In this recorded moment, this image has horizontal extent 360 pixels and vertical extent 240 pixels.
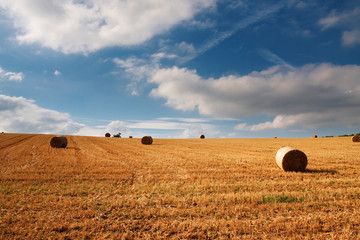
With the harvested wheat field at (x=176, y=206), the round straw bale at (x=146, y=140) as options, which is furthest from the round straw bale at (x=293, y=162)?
the round straw bale at (x=146, y=140)

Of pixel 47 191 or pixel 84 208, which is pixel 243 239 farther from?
pixel 47 191

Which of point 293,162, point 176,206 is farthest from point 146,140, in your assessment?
point 176,206

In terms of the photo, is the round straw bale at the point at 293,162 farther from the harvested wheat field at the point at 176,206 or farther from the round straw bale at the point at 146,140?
the round straw bale at the point at 146,140

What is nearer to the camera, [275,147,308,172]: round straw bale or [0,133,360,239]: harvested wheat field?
[0,133,360,239]: harvested wheat field

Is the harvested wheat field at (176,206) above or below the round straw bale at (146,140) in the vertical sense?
below

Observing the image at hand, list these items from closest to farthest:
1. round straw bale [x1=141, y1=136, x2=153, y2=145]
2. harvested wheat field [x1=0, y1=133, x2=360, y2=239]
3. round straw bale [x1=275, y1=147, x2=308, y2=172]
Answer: harvested wheat field [x1=0, y1=133, x2=360, y2=239] < round straw bale [x1=275, y1=147, x2=308, y2=172] < round straw bale [x1=141, y1=136, x2=153, y2=145]

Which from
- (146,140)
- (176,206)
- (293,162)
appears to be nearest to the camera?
(176,206)

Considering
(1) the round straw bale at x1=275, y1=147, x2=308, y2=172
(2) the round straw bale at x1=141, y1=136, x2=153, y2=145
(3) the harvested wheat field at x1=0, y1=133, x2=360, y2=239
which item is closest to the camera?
(3) the harvested wheat field at x1=0, y1=133, x2=360, y2=239

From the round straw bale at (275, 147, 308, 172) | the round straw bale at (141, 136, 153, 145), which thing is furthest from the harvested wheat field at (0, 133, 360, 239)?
the round straw bale at (141, 136, 153, 145)

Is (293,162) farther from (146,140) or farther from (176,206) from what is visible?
(146,140)

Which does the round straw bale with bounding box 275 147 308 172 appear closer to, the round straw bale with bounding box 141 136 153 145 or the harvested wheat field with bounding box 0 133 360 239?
the harvested wheat field with bounding box 0 133 360 239

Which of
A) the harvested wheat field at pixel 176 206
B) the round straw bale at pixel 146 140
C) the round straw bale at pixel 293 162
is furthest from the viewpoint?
the round straw bale at pixel 146 140

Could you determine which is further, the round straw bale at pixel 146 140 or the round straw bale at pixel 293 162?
the round straw bale at pixel 146 140

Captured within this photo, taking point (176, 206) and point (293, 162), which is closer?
point (176, 206)
